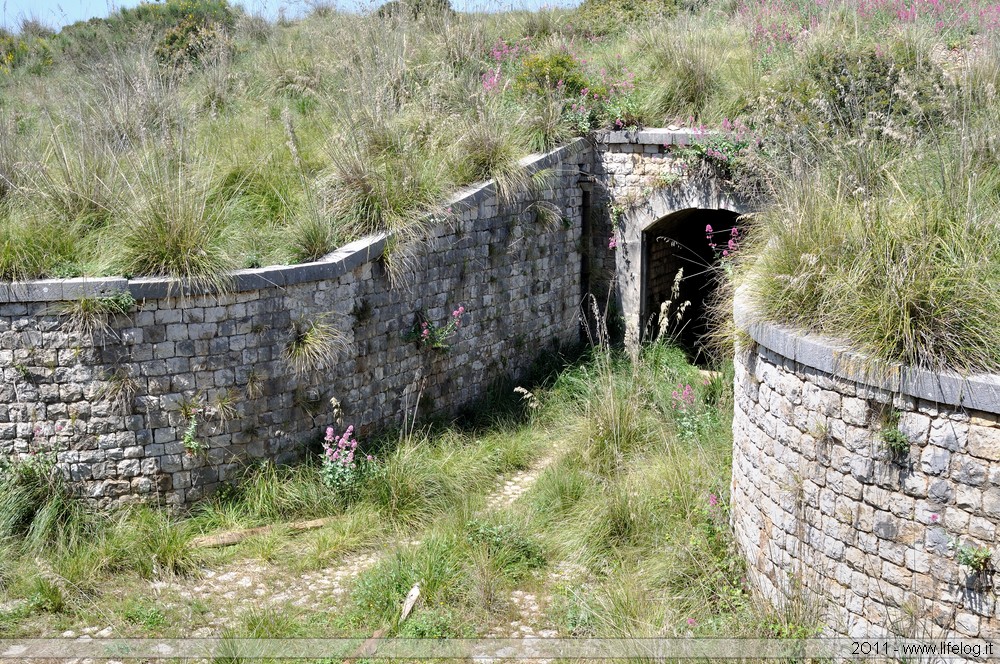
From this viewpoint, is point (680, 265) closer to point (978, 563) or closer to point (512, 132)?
point (512, 132)

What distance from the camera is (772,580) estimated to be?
5.03 meters

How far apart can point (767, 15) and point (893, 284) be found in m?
8.54

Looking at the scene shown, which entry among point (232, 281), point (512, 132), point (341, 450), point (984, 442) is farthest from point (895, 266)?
point (512, 132)

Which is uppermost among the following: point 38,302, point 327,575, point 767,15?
point 767,15

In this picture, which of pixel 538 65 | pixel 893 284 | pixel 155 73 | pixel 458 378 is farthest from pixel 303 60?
pixel 893 284

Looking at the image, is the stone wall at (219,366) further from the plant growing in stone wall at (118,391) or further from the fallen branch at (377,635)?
the fallen branch at (377,635)

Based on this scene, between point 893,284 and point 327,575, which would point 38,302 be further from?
point 893,284

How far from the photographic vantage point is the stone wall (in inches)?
246

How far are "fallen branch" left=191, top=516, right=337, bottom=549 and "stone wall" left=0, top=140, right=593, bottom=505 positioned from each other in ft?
1.54

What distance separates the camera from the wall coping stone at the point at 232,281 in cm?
613

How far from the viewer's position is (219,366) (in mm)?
6613

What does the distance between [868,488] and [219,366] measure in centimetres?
478

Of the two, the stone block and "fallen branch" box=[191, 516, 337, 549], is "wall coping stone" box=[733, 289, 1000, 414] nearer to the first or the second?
the stone block

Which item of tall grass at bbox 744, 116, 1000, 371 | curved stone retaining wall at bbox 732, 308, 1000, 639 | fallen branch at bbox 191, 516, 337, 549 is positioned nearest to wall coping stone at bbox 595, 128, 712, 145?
tall grass at bbox 744, 116, 1000, 371
